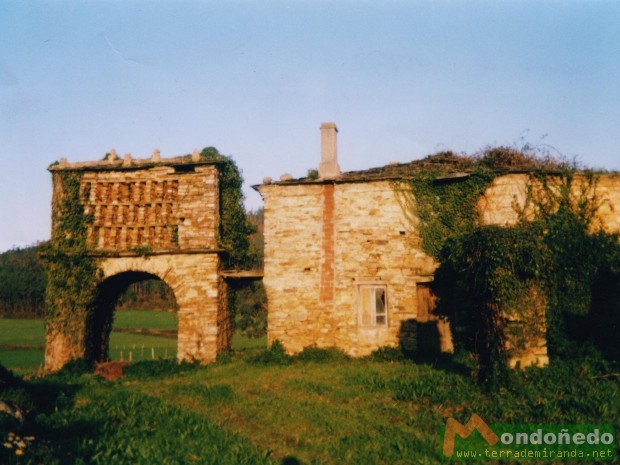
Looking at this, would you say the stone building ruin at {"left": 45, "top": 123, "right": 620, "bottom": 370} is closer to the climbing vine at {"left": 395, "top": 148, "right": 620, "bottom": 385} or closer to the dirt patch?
the climbing vine at {"left": 395, "top": 148, "right": 620, "bottom": 385}

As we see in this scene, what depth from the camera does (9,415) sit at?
240 inches

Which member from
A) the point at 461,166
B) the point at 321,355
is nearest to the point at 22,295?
the point at 321,355

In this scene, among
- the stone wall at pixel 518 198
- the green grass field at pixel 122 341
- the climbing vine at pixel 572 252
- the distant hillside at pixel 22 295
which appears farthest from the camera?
the distant hillside at pixel 22 295

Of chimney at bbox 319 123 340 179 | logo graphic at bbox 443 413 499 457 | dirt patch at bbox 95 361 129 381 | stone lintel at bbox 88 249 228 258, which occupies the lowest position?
dirt patch at bbox 95 361 129 381

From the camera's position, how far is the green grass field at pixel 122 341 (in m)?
25.4

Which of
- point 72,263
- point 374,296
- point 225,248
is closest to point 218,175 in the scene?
point 225,248

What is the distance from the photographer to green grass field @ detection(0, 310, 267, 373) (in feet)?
83.2

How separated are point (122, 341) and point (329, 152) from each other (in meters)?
25.1

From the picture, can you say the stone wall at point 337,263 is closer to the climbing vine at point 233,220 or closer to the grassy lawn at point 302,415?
the climbing vine at point 233,220

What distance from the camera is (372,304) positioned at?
13266mm

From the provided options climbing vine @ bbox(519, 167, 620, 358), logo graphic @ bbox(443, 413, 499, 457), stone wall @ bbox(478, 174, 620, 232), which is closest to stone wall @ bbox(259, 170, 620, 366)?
stone wall @ bbox(478, 174, 620, 232)

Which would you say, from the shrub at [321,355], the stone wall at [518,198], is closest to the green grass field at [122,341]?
the shrub at [321,355]

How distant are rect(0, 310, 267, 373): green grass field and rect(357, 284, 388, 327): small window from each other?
7942 millimetres

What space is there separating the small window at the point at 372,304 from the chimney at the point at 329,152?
12.6 feet
